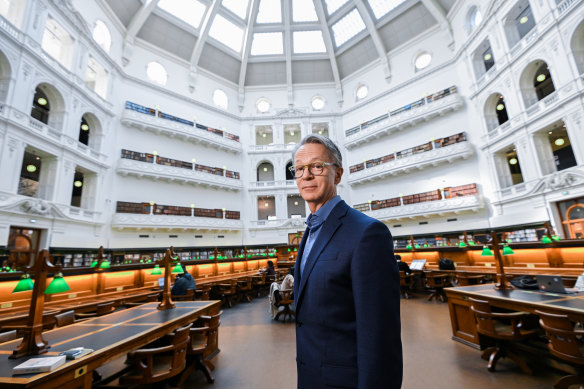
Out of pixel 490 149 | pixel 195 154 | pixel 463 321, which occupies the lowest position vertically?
pixel 463 321

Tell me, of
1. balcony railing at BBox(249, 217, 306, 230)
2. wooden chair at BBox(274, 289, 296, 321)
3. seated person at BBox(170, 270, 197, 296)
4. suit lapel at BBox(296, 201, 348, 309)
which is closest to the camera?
suit lapel at BBox(296, 201, 348, 309)

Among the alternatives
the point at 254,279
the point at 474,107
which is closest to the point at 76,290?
the point at 254,279

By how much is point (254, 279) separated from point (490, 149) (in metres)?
15.2

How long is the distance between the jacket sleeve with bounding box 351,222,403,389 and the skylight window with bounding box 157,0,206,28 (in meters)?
25.0

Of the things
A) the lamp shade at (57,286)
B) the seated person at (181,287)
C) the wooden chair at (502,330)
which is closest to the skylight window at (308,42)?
the seated person at (181,287)

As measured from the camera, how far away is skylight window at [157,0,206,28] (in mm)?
19922

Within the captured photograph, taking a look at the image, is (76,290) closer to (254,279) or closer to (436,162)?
(254,279)

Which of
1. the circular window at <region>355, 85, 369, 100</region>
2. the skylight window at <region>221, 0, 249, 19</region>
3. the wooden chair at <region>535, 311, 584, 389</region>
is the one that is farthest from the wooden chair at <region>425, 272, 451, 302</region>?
the skylight window at <region>221, 0, 249, 19</region>

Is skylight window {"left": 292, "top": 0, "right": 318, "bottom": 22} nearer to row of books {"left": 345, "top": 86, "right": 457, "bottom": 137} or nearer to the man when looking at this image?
row of books {"left": 345, "top": 86, "right": 457, "bottom": 137}

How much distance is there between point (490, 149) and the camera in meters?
15.7

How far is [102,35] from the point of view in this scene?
56.1 feet

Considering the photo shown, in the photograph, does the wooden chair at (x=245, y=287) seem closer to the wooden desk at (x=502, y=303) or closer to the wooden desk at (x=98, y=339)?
the wooden desk at (x=98, y=339)

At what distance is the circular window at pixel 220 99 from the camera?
23786 mm

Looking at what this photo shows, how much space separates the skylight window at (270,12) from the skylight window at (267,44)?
1.06 metres
